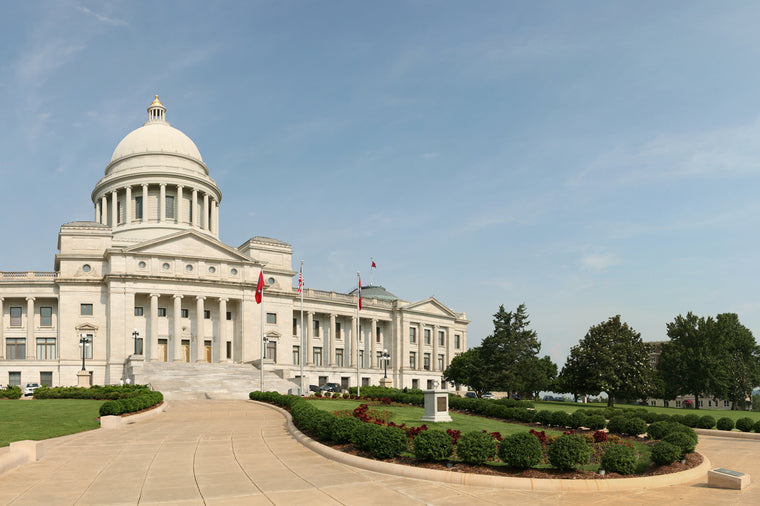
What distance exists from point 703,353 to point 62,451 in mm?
83230

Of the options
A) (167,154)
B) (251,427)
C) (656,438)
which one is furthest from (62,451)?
(167,154)

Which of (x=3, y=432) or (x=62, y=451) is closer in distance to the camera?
(x=62, y=451)

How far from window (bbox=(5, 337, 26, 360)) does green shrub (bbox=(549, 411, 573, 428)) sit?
61.3 metres

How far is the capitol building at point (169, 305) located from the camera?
66.6 m

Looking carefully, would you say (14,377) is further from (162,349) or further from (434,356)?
(434,356)

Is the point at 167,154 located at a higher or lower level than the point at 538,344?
higher

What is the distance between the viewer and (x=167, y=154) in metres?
86.4

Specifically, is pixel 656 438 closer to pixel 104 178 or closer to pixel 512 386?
pixel 512 386

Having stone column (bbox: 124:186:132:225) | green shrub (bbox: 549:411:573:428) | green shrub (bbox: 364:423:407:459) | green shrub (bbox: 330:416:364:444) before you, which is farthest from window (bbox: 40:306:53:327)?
green shrub (bbox: 364:423:407:459)

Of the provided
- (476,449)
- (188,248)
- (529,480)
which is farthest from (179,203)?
(529,480)

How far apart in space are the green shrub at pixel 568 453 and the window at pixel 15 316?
70.0 m

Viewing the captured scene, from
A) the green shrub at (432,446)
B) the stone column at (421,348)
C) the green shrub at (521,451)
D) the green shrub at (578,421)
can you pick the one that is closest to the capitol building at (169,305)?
the stone column at (421,348)

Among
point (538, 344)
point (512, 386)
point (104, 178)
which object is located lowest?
point (512, 386)

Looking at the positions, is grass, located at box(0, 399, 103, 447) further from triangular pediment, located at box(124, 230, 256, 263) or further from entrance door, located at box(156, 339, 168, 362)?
triangular pediment, located at box(124, 230, 256, 263)
